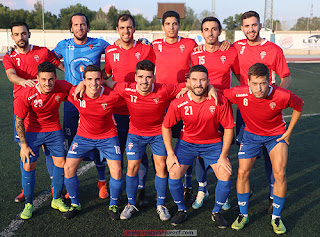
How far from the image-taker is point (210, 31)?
4.75m

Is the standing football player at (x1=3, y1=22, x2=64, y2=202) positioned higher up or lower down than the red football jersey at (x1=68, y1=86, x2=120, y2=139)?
higher up

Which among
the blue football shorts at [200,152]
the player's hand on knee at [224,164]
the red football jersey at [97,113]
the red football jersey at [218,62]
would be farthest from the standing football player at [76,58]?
the player's hand on knee at [224,164]

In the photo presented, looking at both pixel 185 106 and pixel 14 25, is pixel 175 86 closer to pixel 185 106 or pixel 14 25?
pixel 185 106

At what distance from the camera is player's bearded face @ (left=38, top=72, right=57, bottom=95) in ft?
14.2

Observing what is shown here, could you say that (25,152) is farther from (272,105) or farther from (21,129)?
(272,105)

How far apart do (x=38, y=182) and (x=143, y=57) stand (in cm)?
256

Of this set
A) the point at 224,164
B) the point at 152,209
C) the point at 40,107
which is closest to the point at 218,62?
the point at 224,164

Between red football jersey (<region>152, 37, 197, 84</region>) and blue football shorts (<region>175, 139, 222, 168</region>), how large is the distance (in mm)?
1161

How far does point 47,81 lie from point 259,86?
8.54 feet

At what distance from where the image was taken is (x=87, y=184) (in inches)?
215

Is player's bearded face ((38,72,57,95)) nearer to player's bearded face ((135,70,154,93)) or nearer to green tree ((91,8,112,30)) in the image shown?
player's bearded face ((135,70,154,93))

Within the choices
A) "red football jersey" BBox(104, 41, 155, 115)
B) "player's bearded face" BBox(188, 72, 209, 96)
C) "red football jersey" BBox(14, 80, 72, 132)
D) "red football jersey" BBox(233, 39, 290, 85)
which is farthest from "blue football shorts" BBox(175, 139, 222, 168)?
"red football jersey" BBox(14, 80, 72, 132)

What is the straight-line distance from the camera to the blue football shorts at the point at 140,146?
451 centimetres

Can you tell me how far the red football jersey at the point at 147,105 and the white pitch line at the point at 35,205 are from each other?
163 centimetres
